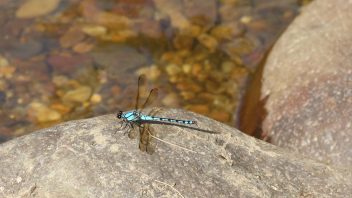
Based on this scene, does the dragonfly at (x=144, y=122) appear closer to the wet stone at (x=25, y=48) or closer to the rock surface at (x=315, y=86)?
the rock surface at (x=315, y=86)

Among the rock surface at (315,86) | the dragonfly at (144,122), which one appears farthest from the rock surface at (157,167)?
the rock surface at (315,86)

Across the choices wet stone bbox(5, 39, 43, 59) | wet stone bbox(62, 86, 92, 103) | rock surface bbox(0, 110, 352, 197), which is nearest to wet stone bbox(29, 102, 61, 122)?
wet stone bbox(62, 86, 92, 103)

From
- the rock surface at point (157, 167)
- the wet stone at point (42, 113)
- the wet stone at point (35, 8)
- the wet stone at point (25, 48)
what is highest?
the rock surface at point (157, 167)

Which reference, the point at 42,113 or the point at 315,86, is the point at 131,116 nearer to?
the point at 315,86

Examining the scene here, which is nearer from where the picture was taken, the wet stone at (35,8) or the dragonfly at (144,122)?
the dragonfly at (144,122)

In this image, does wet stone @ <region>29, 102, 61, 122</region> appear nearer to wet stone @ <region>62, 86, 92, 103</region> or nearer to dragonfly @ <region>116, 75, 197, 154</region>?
wet stone @ <region>62, 86, 92, 103</region>

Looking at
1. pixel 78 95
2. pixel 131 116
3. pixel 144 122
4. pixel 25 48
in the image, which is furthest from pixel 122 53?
pixel 144 122
